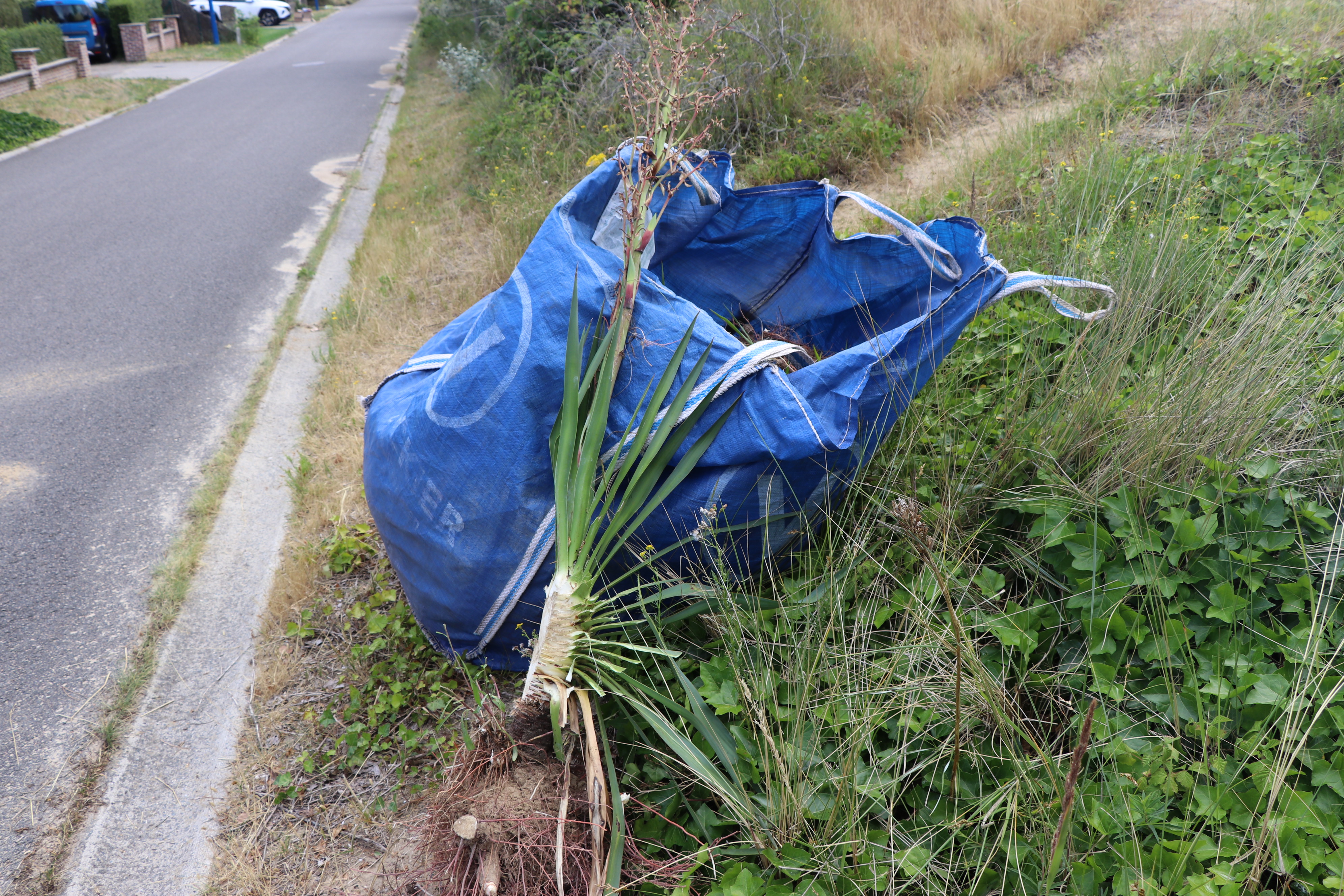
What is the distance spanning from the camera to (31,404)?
3.76 metres

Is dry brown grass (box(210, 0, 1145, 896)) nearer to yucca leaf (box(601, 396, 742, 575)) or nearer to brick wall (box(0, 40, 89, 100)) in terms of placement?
yucca leaf (box(601, 396, 742, 575))

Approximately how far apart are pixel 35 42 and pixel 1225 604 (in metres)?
18.4

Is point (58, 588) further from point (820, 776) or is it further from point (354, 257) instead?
point (354, 257)

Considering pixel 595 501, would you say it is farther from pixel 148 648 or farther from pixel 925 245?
pixel 148 648

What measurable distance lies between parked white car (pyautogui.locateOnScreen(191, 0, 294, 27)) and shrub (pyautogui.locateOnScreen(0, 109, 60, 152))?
57.1 ft

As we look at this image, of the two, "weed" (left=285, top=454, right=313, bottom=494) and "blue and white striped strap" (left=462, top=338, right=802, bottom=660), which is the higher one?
"blue and white striped strap" (left=462, top=338, right=802, bottom=660)

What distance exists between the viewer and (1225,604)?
164 cm

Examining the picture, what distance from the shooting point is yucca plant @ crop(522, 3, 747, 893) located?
1679 millimetres

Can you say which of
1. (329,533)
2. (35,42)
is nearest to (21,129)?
(35,42)

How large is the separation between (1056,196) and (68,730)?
12.2 feet

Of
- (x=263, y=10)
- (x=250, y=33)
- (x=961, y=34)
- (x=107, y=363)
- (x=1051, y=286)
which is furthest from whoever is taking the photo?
(x=263, y=10)

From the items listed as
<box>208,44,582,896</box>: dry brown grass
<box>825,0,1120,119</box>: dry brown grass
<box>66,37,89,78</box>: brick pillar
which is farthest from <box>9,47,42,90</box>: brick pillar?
<box>825,0,1120,119</box>: dry brown grass

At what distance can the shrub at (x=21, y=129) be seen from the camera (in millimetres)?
9039

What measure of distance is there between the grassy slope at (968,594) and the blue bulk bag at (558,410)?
8.5 inches
